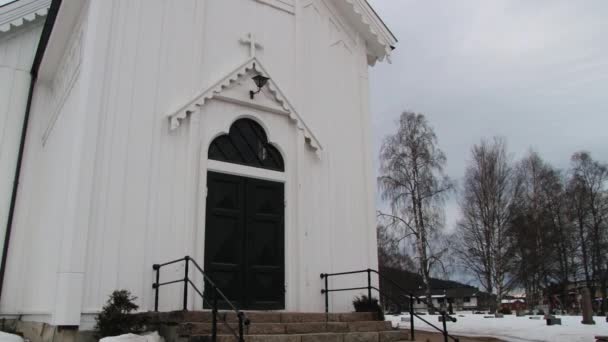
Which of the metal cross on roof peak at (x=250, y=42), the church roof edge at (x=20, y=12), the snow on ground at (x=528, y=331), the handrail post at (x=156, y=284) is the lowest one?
the snow on ground at (x=528, y=331)

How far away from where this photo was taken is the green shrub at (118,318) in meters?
7.07

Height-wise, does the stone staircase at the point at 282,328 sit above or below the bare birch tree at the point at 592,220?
below

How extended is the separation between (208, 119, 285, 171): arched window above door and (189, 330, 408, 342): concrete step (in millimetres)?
3492

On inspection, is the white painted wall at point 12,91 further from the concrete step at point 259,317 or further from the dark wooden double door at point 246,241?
the concrete step at point 259,317

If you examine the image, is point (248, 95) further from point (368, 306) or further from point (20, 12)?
point (20, 12)

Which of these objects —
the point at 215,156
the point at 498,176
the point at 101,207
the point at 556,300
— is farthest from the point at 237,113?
the point at 556,300

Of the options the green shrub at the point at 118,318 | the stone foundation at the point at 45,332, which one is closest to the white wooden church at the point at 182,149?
A: the stone foundation at the point at 45,332

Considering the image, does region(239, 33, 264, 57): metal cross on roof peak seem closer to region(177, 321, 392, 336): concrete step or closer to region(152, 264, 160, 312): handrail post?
region(152, 264, 160, 312): handrail post

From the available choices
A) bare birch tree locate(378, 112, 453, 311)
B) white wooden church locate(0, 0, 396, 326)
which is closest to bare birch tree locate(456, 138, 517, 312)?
bare birch tree locate(378, 112, 453, 311)

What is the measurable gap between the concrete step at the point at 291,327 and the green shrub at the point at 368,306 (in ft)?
1.69

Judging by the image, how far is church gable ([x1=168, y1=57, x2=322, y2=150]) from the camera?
9227 millimetres

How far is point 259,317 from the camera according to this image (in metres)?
7.73

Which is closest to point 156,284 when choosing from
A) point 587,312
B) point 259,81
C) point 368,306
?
point 368,306

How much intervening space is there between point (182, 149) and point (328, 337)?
150 inches
